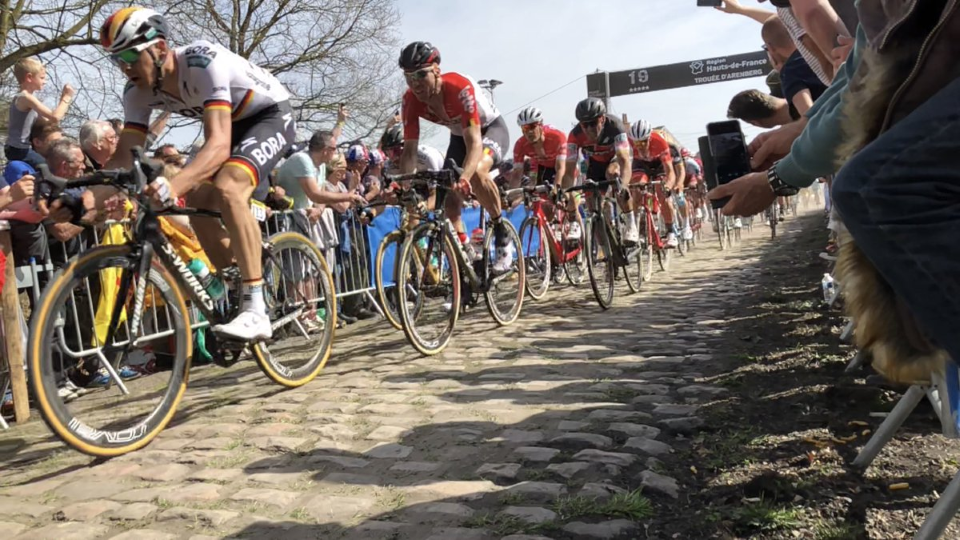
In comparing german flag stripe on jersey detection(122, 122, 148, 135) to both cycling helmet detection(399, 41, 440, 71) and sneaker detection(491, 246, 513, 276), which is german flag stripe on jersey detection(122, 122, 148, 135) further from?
sneaker detection(491, 246, 513, 276)

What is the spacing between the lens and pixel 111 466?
10.5 feet

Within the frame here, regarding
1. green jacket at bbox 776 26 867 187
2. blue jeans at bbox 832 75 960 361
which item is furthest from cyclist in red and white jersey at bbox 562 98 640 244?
blue jeans at bbox 832 75 960 361

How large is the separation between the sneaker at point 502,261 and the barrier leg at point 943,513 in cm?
505

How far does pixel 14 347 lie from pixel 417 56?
3.76 m

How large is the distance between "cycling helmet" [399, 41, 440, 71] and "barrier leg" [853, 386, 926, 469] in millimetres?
4590

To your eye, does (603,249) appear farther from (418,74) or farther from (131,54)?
(131,54)

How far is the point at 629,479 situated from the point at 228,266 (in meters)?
2.89

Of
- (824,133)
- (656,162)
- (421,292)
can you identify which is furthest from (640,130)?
(824,133)

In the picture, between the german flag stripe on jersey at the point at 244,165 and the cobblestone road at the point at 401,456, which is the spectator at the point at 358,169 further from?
the german flag stripe on jersey at the point at 244,165

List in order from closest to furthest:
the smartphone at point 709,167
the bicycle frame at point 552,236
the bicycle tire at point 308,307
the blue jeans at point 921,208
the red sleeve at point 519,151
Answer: the blue jeans at point 921,208
the smartphone at point 709,167
the bicycle tire at point 308,307
the bicycle frame at point 552,236
the red sleeve at point 519,151

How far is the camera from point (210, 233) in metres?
4.34

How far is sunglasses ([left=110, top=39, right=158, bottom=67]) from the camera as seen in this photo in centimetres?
365

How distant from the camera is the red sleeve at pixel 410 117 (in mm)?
6462

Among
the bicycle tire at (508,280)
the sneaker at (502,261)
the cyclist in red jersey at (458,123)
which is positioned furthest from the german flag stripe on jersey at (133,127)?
the sneaker at (502,261)
